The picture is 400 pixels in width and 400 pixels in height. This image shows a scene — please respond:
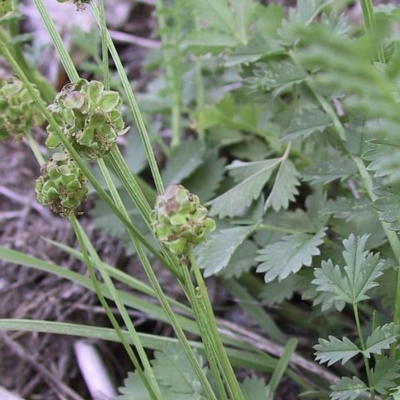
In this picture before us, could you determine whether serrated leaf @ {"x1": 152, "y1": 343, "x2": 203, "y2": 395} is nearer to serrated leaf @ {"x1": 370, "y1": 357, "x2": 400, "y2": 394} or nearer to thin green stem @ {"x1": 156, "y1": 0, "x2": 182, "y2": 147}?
serrated leaf @ {"x1": 370, "y1": 357, "x2": 400, "y2": 394}

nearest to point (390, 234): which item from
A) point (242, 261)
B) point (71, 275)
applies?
point (242, 261)

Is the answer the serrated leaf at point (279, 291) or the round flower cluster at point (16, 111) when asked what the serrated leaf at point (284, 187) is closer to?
the serrated leaf at point (279, 291)

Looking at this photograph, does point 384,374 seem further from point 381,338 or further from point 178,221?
point 178,221

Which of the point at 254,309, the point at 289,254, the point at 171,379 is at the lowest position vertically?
the point at 254,309

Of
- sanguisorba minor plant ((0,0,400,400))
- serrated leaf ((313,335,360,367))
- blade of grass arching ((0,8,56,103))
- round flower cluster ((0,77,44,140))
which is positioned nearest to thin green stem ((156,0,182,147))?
sanguisorba minor plant ((0,0,400,400))

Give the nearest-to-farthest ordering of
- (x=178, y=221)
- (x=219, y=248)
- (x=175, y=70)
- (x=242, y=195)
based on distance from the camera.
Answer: (x=178, y=221) → (x=219, y=248) → (x=242, y=195) → (x=175, y=70)

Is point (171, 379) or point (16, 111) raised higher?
point (16, 111)

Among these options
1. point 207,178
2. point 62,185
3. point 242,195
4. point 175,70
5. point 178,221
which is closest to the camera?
point 178,221
